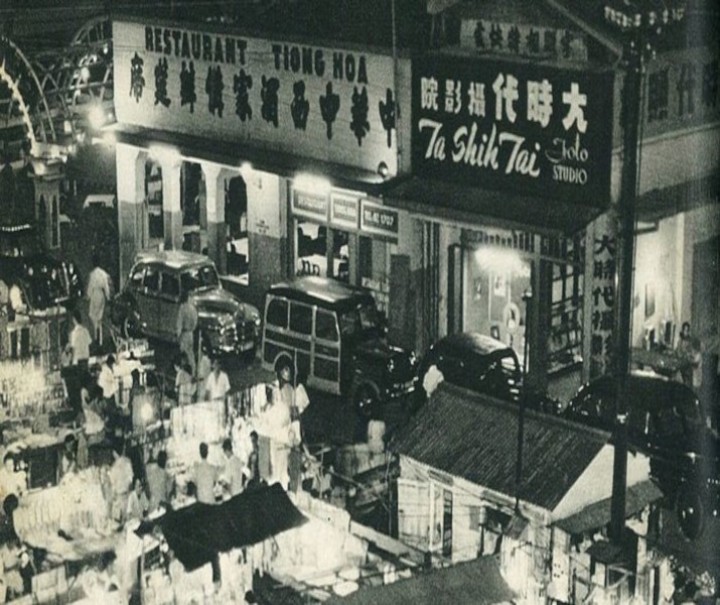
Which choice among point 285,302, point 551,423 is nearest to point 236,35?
point 285,302

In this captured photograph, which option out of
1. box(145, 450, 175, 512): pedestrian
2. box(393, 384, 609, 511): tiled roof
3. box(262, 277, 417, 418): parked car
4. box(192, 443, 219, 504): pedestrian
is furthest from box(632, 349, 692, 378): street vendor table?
box(145, 450, 175, 512): pedestrian

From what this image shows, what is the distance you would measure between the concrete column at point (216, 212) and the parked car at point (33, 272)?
3.28m

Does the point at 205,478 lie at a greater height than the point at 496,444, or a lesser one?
lesser

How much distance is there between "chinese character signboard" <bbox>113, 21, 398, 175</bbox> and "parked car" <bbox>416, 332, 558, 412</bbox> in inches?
177

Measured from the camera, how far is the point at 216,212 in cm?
3281

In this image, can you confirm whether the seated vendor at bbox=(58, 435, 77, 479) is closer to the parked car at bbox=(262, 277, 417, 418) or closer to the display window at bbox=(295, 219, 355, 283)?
the parked car at bbox=(262, 277, 417, 418)

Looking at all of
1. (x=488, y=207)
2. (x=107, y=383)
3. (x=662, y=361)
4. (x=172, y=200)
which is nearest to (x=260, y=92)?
(x=172, y=200)

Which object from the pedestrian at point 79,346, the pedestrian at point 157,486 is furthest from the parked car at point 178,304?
the pedestrian at point 157,486

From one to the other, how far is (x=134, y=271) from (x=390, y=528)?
451 inches

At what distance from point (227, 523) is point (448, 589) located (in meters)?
3.09

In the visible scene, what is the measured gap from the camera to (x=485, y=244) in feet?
90.7

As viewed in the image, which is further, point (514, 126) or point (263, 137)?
point (263, 137)

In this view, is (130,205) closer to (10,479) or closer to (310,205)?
(310,205)

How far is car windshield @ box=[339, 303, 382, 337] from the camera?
86.7 ft
